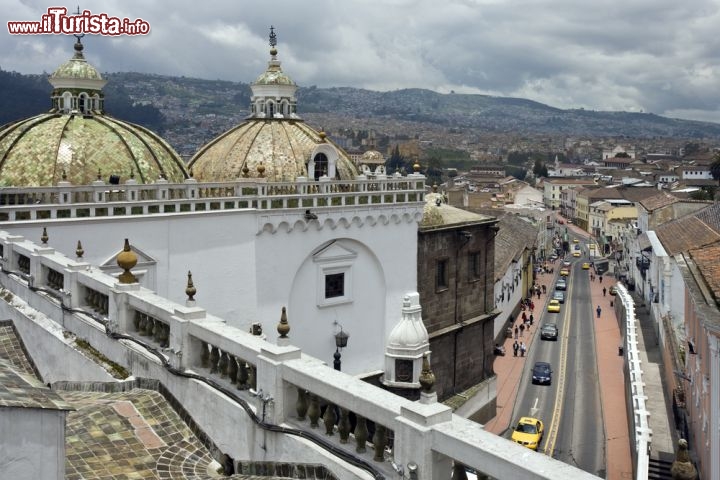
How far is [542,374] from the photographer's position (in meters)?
41.1

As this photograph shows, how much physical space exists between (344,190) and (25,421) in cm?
1751

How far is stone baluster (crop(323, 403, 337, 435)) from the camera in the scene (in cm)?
696

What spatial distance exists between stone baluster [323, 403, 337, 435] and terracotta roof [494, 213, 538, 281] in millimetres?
37479

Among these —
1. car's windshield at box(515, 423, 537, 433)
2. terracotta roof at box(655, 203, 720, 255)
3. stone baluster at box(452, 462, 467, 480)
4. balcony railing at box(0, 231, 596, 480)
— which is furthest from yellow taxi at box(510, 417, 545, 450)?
stone baluster at box(452, 462, 467, 480)

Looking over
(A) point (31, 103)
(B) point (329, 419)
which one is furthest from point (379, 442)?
(A) point (31, 103)

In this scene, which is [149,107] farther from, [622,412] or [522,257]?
[622,412]

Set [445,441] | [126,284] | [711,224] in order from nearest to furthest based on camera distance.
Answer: [445,441]
[126,284]
[711,224]

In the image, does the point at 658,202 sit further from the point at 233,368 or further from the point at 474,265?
the point at 233,368

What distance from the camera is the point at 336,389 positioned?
6668 mm

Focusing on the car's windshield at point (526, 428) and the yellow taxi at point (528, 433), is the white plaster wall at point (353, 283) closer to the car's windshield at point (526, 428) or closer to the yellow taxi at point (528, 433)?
the yellow taxi at point (528, 433)

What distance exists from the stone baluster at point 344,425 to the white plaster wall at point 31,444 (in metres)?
2.33

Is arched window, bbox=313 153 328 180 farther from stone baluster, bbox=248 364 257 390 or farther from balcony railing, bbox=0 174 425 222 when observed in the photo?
stone baluster, bbox=248 364 257 390

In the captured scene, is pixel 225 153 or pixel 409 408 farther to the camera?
pixel 225 153

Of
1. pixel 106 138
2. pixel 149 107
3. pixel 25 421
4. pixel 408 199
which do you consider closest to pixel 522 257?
pixel 408 199
